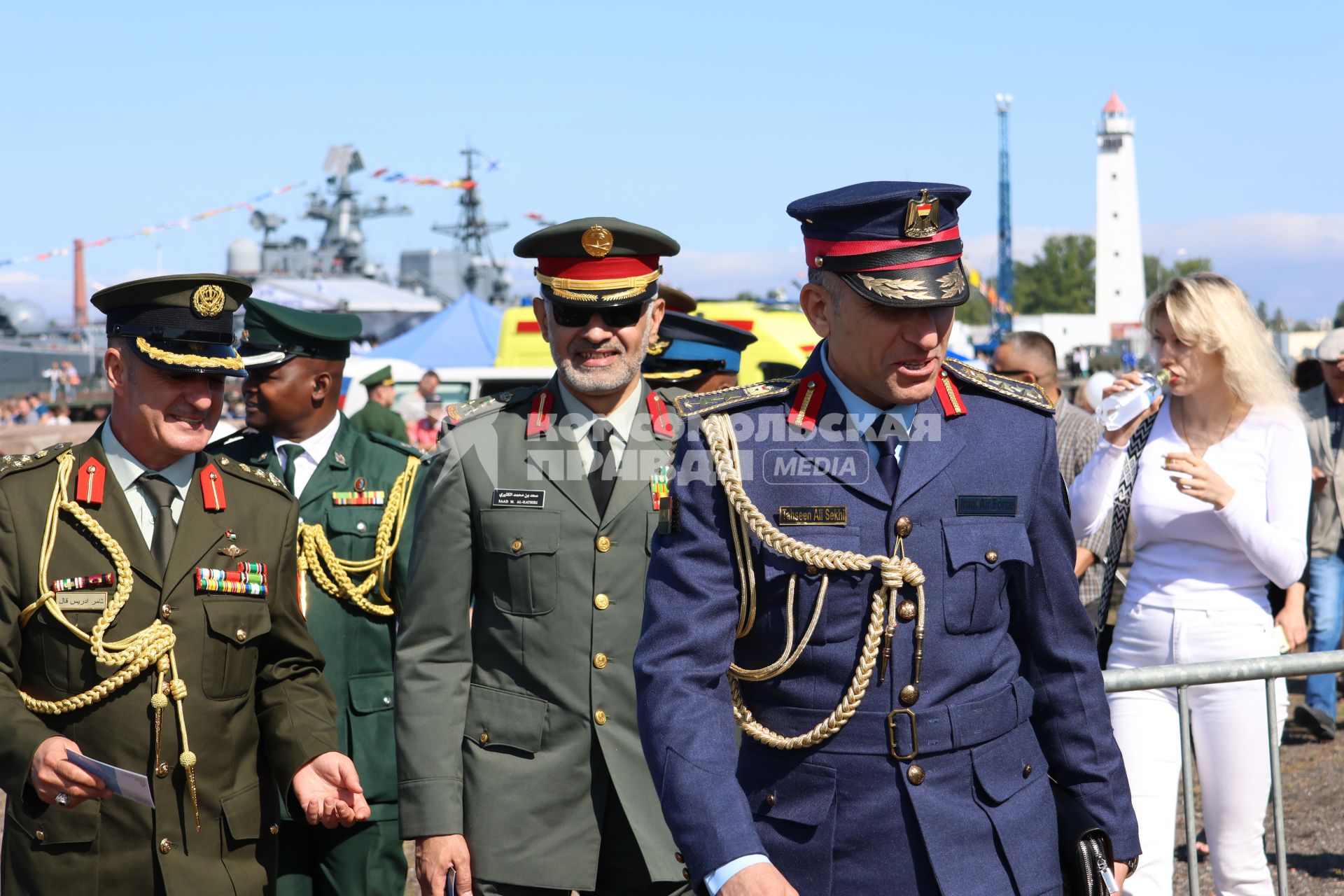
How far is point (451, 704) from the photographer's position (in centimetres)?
357

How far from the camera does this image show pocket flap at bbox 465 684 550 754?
141 inches

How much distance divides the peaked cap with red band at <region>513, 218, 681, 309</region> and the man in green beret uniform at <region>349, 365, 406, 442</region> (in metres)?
5.26

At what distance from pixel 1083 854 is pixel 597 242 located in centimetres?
207

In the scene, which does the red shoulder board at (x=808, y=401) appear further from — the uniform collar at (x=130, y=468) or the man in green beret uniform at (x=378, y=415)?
the man in green beret uniform at (x=378, y=415)

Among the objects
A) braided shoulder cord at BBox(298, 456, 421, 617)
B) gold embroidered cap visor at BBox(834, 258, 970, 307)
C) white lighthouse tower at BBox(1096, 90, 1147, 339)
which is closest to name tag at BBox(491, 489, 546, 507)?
braided shoulder cord at BBox(298, 456, 421, 617)

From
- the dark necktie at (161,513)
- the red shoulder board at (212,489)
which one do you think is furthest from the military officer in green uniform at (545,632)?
the dark necktie at (161,513)

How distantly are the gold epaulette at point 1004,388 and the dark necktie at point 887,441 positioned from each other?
205 mm

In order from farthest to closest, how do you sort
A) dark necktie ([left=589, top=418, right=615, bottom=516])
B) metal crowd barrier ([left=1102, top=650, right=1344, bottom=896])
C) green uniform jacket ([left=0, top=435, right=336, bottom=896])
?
metal crowd barrier ([left=1102, top=650, right=1344, bottom=896])
dark necktie ([left=589, top=418, right=615, bottom=516])
green uniform jacket ([left=0, top=435, right=336, bottom=896])

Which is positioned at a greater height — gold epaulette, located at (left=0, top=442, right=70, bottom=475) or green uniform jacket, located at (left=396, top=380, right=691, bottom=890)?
gold epaulette, located at (left=0, top=442, right=70, bottom=475)

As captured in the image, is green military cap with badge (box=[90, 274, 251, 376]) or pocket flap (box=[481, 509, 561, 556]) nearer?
green military cap with badge (box=[90, 274, 251, 376])

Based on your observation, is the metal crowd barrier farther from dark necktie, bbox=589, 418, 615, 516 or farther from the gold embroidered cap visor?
the gold embroidered cap visor

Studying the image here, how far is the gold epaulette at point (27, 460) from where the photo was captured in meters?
3.45

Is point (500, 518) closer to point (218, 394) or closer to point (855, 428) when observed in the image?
point (218, 394)

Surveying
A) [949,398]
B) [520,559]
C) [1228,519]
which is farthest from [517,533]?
[1228,519]
